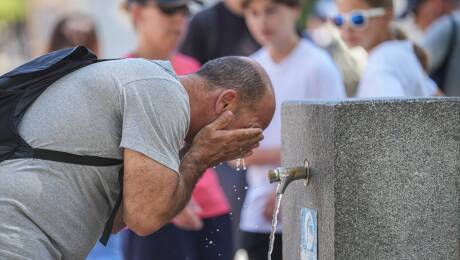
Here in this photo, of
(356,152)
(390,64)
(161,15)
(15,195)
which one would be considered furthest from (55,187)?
(161,15)

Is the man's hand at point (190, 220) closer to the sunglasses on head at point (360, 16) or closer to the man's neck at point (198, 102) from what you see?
the sunglasses on head at point (360, 16)

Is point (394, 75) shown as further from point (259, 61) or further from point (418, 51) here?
point (259, 61)

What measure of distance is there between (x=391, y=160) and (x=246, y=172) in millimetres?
2649

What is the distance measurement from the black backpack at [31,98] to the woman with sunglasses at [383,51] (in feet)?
6.05

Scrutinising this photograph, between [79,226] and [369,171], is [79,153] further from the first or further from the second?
[369,171]

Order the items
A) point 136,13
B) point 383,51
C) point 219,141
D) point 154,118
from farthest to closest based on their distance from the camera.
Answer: point 136,13
point 383,51
point 219,141
point 154,118

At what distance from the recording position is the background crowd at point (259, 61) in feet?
16.8

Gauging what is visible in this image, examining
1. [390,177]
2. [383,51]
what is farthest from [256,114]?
[383,51]

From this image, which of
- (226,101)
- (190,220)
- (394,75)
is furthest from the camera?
(190,220)

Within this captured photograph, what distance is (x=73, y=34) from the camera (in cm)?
613

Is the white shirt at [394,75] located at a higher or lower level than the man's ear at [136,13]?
lower

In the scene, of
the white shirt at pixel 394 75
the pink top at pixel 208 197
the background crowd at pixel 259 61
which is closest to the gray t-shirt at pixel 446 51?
the background crowd at pixel 259 61

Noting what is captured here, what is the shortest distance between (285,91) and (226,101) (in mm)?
1923

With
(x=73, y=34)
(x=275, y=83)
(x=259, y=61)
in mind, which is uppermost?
(x=73, y=34)
